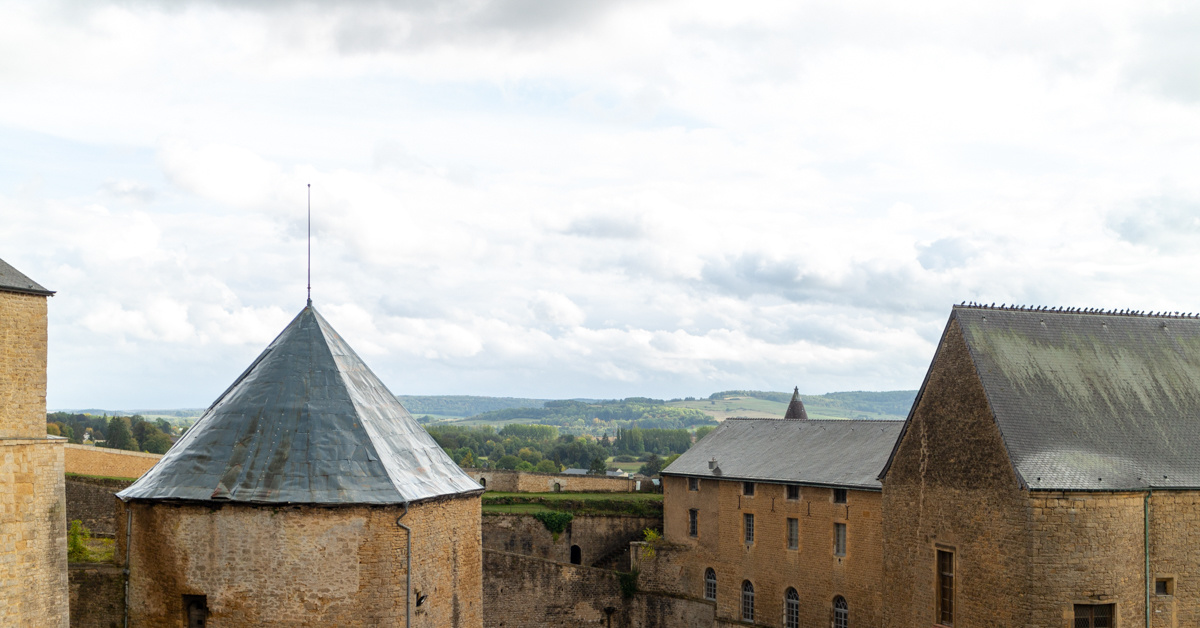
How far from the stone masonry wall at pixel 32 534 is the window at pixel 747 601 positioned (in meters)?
29.3

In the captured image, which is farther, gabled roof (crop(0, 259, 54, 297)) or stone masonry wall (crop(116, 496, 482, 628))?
stone masonry wall (crop(116, 496, 482, 628))

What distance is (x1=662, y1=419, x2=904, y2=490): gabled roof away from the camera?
126 feet

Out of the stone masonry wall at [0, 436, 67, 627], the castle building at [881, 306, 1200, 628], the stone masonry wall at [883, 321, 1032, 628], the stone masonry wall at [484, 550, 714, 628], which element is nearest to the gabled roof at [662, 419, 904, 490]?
the stone masonry wall at [484, 550, 714, 628]

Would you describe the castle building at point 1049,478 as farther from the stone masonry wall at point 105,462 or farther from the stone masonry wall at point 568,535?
the stone masonry wall at point 105,462

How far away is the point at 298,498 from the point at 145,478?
12.0 ft

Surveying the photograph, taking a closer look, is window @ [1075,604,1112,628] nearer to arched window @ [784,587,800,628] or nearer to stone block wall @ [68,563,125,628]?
arched window @ [784,587,800,628]

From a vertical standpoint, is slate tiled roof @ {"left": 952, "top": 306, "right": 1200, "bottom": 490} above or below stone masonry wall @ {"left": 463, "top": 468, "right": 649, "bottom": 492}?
above

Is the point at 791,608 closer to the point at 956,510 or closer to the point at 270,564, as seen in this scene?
the point at 956,510

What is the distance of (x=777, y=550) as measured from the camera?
4047 centimetres

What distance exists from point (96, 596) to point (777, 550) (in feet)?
91.1

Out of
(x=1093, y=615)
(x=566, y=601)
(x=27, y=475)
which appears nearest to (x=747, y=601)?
(x=566, y=601)

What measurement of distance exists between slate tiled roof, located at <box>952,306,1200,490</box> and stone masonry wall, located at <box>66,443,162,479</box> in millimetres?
32021

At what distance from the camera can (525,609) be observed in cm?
3969

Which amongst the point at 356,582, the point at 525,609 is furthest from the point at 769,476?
the point at 356,582
